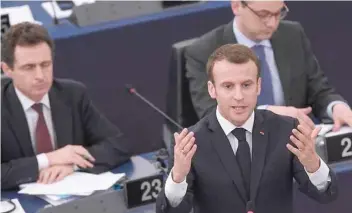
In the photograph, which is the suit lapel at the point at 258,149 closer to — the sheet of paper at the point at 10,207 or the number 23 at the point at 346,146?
the number 23 at the point at 346,146

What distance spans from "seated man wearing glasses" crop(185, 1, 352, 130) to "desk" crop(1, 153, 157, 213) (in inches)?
15.0

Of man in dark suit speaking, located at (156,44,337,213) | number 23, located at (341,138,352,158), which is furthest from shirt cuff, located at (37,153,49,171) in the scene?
number 23, located at (341,138,352,158)

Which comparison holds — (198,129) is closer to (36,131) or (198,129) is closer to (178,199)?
(178,199)

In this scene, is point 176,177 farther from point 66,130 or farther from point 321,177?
point 66,130

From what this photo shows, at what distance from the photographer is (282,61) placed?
16.7 feet

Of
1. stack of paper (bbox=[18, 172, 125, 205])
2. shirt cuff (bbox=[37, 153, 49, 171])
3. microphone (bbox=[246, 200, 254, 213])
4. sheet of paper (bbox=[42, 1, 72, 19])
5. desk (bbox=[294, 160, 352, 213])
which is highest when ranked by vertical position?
sheet of paper (bbox=[42, 1, 72, 19])

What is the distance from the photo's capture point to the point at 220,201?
144 inches

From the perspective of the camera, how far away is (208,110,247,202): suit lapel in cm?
365

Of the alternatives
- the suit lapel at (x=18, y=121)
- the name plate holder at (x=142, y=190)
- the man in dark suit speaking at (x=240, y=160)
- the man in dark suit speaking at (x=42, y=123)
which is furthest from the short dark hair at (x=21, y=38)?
the man in dark suit speaking at (x=240, y=160)

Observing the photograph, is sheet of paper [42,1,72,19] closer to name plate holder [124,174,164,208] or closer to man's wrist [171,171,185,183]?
name plate holder [124,174,164,208]

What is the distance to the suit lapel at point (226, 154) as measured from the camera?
144 inches

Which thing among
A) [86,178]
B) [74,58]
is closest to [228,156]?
[86,178]

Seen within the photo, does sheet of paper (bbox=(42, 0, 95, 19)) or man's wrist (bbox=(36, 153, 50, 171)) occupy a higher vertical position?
sheet of paper (bbox=(42, 0, 95, 19))

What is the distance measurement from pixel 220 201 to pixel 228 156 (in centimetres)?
17
